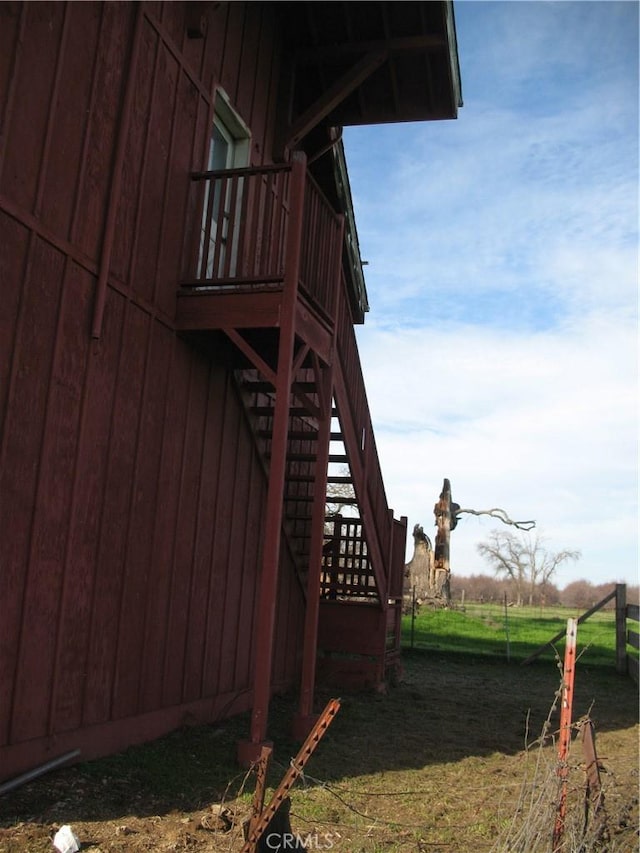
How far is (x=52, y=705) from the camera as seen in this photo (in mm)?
5094

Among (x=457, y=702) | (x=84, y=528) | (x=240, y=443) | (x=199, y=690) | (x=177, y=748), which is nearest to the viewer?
(x=84, y=528)

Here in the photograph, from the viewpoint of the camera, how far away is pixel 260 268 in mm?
6652

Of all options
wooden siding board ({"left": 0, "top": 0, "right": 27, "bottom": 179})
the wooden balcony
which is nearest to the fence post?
the wooden balcony

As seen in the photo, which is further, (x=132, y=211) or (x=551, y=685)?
(x=551, y=685)

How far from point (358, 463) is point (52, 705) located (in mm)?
4528

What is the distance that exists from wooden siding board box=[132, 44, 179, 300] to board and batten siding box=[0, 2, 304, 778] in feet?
0.06

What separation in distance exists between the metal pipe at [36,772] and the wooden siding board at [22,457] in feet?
0.84

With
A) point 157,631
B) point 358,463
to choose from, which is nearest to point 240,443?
point 358,463

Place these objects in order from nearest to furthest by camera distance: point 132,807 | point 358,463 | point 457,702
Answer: point 132,807 < point 358,463 < point 457,702

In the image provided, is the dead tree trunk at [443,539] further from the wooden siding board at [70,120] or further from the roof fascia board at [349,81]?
the wooden siding board at [70,120]

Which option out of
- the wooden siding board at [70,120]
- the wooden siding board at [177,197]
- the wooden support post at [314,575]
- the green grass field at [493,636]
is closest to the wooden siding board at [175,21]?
the wooden siding board at [177,197]

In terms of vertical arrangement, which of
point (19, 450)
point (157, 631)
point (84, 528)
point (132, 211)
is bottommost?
point (157, 631)

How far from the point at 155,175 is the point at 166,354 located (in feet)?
4.95

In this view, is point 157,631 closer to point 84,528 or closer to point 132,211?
point 84,528
